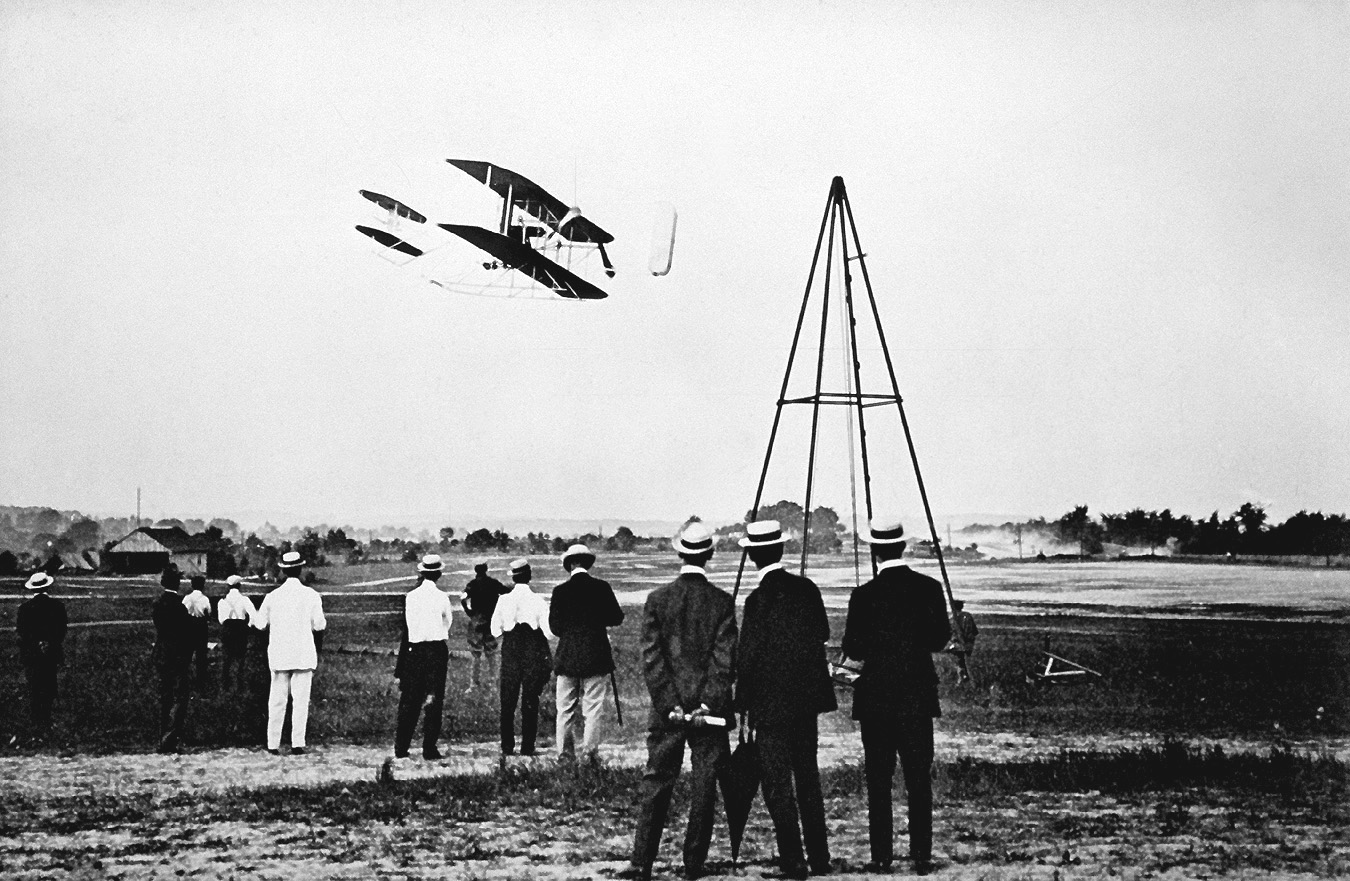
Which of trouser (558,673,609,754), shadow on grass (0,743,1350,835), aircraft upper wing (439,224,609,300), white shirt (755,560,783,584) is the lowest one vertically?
shadow on grass (0,743,1350,835)

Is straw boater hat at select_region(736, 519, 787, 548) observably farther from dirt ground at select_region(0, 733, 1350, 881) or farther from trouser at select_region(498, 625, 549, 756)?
trouser at select_region(498, 625, 549, 756)

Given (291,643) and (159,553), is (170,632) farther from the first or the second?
(159,553)

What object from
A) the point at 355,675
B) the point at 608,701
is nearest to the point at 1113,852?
the point at 608,701

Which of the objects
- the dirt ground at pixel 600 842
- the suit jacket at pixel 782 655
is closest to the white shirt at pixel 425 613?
the dirt ground at pixel 600 842

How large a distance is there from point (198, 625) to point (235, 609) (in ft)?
8.55

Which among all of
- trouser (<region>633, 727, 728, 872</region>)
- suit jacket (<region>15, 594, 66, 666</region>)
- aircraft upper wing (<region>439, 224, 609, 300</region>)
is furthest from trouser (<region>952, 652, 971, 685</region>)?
suit jacket (<region>15, 594, 66, 666</region>)

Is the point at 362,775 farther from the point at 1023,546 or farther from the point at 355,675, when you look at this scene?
the point at 1023,546

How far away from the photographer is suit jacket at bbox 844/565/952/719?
612 cm

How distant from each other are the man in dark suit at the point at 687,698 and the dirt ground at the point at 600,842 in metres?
0.40

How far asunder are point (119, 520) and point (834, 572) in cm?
910

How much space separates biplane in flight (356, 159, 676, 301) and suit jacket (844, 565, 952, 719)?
6.11 meters

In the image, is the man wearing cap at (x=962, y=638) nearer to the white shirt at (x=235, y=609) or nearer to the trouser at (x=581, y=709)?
the trouser at (x=581, y=709)

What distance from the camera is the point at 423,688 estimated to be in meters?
9.64

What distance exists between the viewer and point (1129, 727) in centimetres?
1101
